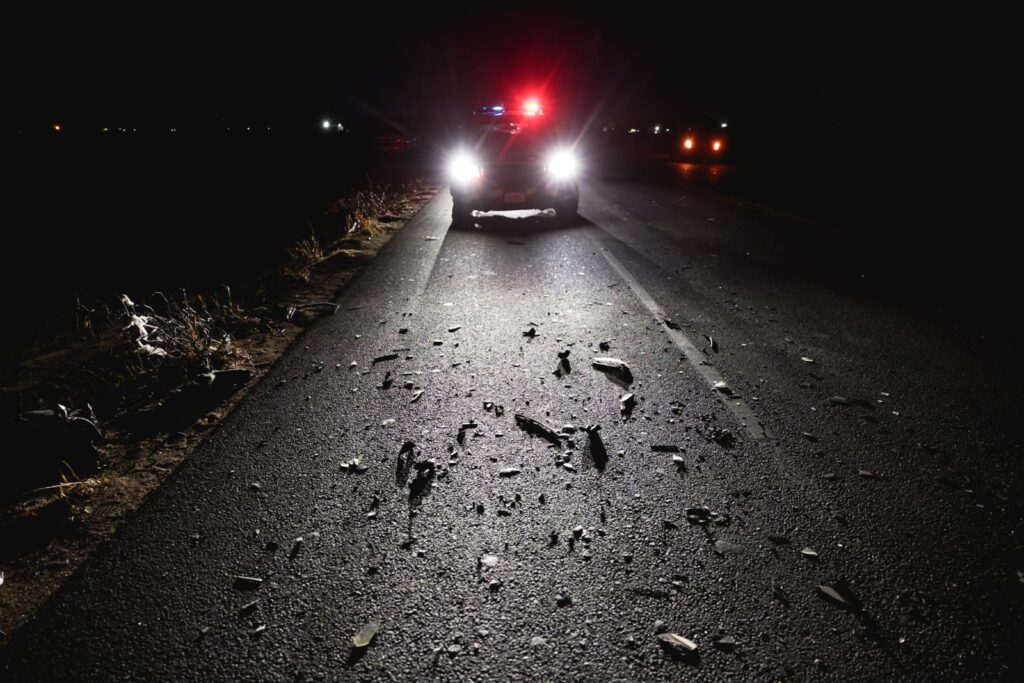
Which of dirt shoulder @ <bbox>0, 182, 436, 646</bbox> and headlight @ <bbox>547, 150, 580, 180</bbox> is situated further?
headlight @ <bbox>547, 150, 580, 180</bbox>

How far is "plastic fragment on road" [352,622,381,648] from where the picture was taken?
6.49ft

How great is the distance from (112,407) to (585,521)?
363 centimetres

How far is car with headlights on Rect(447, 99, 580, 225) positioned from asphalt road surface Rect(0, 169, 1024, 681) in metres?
5.78

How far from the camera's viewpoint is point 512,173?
10156mm

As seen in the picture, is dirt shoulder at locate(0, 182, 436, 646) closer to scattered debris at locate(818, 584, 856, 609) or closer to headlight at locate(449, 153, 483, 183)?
scattered debris at locate(818, 584, 856, 609)

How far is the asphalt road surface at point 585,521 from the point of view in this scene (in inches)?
77.3

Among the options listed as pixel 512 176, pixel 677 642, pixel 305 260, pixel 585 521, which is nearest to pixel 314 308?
pixel 305 260

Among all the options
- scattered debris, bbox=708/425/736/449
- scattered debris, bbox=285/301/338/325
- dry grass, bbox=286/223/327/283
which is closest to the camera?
scattered debris, bbox=708/425/736/449

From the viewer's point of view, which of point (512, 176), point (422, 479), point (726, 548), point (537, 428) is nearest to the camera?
point (726, 548)

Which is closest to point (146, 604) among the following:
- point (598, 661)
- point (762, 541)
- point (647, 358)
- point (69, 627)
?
point (69, 627)

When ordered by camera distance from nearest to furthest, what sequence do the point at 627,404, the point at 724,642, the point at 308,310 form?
the point at 724,642 < the point at 627,404 < the point at 308,310

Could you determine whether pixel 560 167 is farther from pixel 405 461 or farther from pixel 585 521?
pixel 585 521

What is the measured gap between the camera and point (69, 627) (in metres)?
2.07

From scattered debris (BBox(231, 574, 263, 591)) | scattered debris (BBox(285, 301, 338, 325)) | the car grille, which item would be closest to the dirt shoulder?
scattered debris (BBox(285, 301, 338, 325))
